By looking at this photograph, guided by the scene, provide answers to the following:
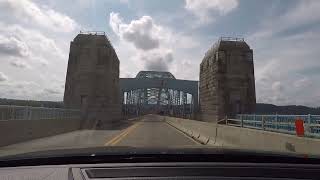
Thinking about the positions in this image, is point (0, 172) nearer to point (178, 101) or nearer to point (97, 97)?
point (97, 97)

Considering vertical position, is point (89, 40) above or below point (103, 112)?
above

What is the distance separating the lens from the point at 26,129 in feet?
84.4

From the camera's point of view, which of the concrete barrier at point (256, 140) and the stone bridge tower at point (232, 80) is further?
the stone bridge tower at point (232, 80)

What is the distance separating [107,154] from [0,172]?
90 centimetres

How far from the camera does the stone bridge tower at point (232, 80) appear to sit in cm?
6938

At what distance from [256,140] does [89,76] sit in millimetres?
54619

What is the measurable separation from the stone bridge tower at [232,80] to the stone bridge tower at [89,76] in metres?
15.2

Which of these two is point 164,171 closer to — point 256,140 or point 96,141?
point 256,140

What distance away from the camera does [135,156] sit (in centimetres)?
446

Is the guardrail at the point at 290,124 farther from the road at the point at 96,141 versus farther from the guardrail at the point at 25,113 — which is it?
the guardrail at the point at 25,113

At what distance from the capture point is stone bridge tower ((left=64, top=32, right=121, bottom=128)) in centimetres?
6969

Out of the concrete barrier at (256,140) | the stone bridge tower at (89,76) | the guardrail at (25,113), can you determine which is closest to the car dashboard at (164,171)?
the concrete barrier at (256,140)

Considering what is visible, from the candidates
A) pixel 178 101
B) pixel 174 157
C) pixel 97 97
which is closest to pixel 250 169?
pixel 174 157

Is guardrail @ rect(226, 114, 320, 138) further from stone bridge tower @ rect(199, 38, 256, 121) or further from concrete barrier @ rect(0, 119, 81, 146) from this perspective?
stone bridge tower @ rect(199, 38, 256, 121)
